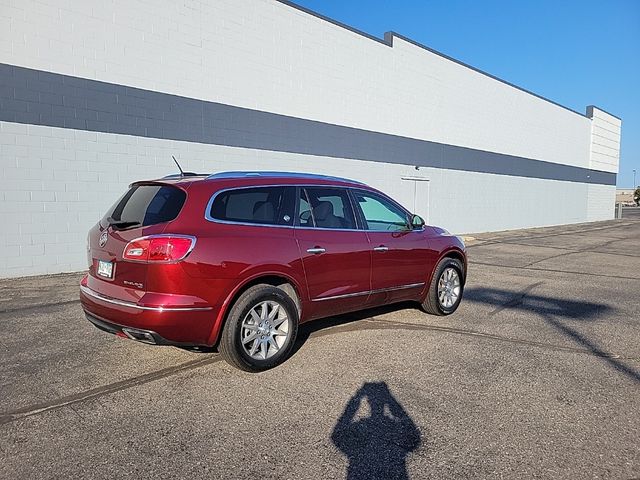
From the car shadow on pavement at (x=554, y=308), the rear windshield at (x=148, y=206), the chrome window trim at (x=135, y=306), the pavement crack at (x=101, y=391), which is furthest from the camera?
the car shadow on pavement at (x=554, y=308)

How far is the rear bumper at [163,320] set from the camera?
3.83 metres

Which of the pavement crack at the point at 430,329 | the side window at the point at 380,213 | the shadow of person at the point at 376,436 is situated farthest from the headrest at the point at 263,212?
the shadow of person at the point at 376,436

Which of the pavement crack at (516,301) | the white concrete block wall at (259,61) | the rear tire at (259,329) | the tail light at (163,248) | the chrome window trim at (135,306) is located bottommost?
the pavement crack at (516,301)

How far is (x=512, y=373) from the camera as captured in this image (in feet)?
14.3

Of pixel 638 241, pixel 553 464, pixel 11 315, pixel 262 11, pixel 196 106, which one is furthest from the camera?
pixel 638 241

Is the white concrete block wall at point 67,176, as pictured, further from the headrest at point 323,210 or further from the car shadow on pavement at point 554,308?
the car shadow on pavement at point 554,308

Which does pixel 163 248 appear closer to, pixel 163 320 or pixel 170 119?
pixel 163 320

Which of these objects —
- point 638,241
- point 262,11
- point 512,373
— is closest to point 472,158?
point 638,241

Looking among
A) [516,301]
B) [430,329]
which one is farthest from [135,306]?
[516,301]

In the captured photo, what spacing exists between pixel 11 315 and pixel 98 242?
320 cm

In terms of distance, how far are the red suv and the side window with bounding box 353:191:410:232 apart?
0.11 feet

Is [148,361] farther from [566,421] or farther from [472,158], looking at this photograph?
[472,158]

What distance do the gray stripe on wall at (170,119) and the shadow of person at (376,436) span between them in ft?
28.2

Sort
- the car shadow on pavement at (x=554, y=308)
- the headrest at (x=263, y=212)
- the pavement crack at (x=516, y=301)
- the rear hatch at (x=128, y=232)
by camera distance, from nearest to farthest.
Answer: the rear hatch at (x=128, y=232), the headrest at (x=263, y=212), the car shadow on pavement at (x=554, y=308), the pavement crack at (x=516, y=301)
